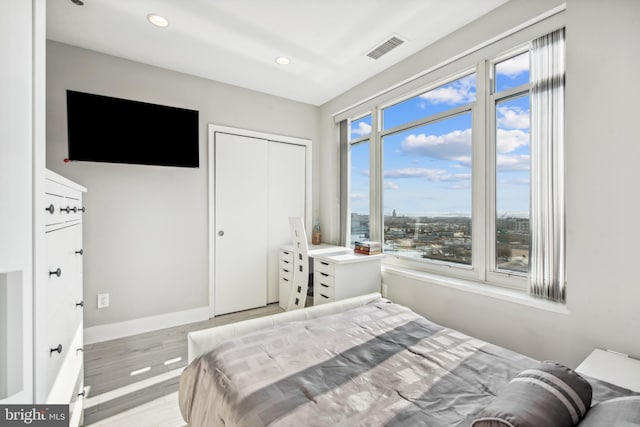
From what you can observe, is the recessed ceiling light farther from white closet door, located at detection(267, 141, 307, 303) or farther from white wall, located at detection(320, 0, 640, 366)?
white wall, located at detection(320, 0, 640, 366)

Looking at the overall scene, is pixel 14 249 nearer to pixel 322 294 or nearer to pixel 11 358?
pixel 11 358

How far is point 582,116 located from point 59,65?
4129 mm

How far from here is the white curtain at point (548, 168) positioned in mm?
1839

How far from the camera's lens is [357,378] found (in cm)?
120

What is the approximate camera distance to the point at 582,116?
5.42 feet

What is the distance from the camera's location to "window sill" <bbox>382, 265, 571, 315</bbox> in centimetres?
181

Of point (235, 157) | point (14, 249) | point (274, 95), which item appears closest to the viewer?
point (14, 249)


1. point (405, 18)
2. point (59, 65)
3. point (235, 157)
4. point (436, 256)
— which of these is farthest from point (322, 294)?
point (59, 65)

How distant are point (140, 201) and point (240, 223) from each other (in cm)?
109

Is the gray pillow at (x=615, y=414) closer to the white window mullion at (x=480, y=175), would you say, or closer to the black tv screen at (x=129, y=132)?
the white window mullion at (x=480, y=175)

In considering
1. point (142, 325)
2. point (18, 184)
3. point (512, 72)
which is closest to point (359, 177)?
point (512, 72)

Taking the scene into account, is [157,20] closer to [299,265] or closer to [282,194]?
[282,194]

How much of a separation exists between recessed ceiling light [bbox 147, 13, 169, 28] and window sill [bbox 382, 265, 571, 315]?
3.01 m

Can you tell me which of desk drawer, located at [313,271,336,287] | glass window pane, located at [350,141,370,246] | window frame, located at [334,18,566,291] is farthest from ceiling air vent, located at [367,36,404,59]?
desk drawer, located at [313,271,336,287]
